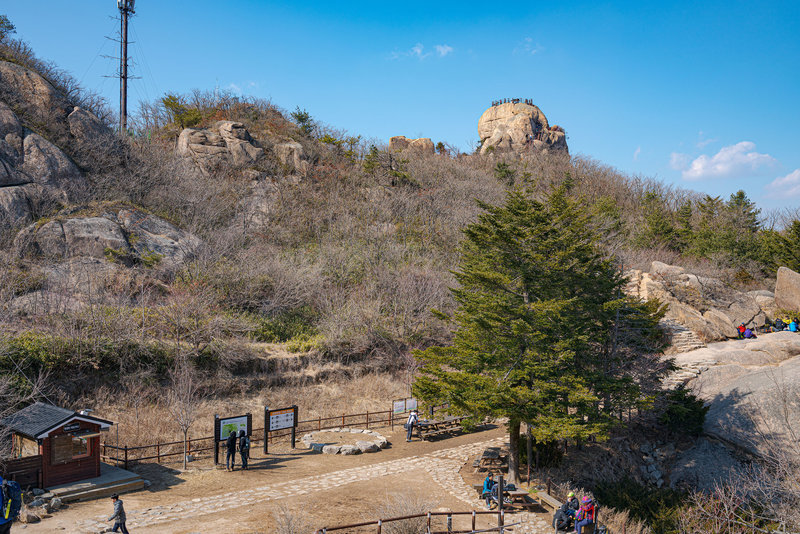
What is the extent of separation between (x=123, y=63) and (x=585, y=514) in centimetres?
4684

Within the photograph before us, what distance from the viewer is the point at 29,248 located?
2631 cm

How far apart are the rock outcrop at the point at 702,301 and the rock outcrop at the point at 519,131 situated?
3902 centimetres

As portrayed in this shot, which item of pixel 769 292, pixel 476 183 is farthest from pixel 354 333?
pixel 769 292

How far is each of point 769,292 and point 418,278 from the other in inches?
1114

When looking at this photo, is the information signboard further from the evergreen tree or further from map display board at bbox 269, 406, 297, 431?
the evergreen tree

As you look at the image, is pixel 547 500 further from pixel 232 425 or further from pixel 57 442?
pixel 57 442

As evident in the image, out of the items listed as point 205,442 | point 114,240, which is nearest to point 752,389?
point 205,442

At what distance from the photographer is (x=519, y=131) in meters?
73.4

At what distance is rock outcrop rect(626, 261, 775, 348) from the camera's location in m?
32.6

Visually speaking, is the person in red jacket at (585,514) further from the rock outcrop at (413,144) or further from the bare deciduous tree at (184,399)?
the rock outcrop at (413,144)

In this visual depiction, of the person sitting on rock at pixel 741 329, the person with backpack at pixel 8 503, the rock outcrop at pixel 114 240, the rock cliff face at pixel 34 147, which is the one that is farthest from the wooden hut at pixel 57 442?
the person sitting on rock at pixel 741 329

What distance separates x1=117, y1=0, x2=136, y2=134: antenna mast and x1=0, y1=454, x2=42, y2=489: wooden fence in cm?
3282

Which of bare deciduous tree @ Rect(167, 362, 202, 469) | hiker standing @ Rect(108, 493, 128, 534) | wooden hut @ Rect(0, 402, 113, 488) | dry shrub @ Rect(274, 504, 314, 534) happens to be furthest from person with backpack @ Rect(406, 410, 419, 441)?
hiker standing @ Rect(108, 493, 128, 534)

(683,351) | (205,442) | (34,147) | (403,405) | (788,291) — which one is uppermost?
(34,147)
